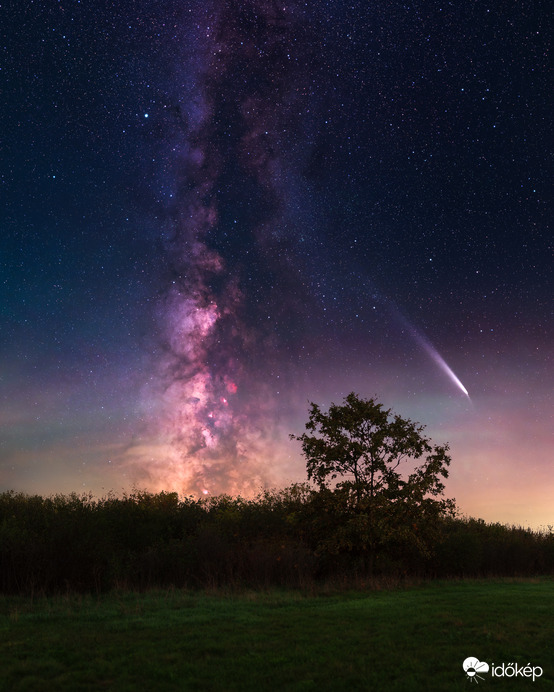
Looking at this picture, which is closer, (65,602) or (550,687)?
(550,687)

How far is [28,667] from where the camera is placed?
984 centimetres

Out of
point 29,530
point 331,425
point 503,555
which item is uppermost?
point 331,425

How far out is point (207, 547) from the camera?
28125 millimetres

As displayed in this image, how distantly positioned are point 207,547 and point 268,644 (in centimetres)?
1723

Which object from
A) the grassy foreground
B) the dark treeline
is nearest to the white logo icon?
the grassy foreground

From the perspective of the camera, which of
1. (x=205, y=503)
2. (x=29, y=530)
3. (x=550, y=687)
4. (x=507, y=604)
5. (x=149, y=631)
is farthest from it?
(x=205, y=503)

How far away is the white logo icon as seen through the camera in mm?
8914

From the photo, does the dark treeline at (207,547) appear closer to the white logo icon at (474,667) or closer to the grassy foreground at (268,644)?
the grassy foreground at (268,644)

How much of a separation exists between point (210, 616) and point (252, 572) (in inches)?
449

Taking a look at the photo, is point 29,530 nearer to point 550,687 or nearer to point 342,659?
point 342,659

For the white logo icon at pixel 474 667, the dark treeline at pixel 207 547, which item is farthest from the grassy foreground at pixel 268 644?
the dark treeline at pixel 207 547

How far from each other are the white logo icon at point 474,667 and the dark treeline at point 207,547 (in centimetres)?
1535

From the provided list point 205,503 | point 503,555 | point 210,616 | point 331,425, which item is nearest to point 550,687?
point 210,616

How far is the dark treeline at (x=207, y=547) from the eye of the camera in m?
24.3
